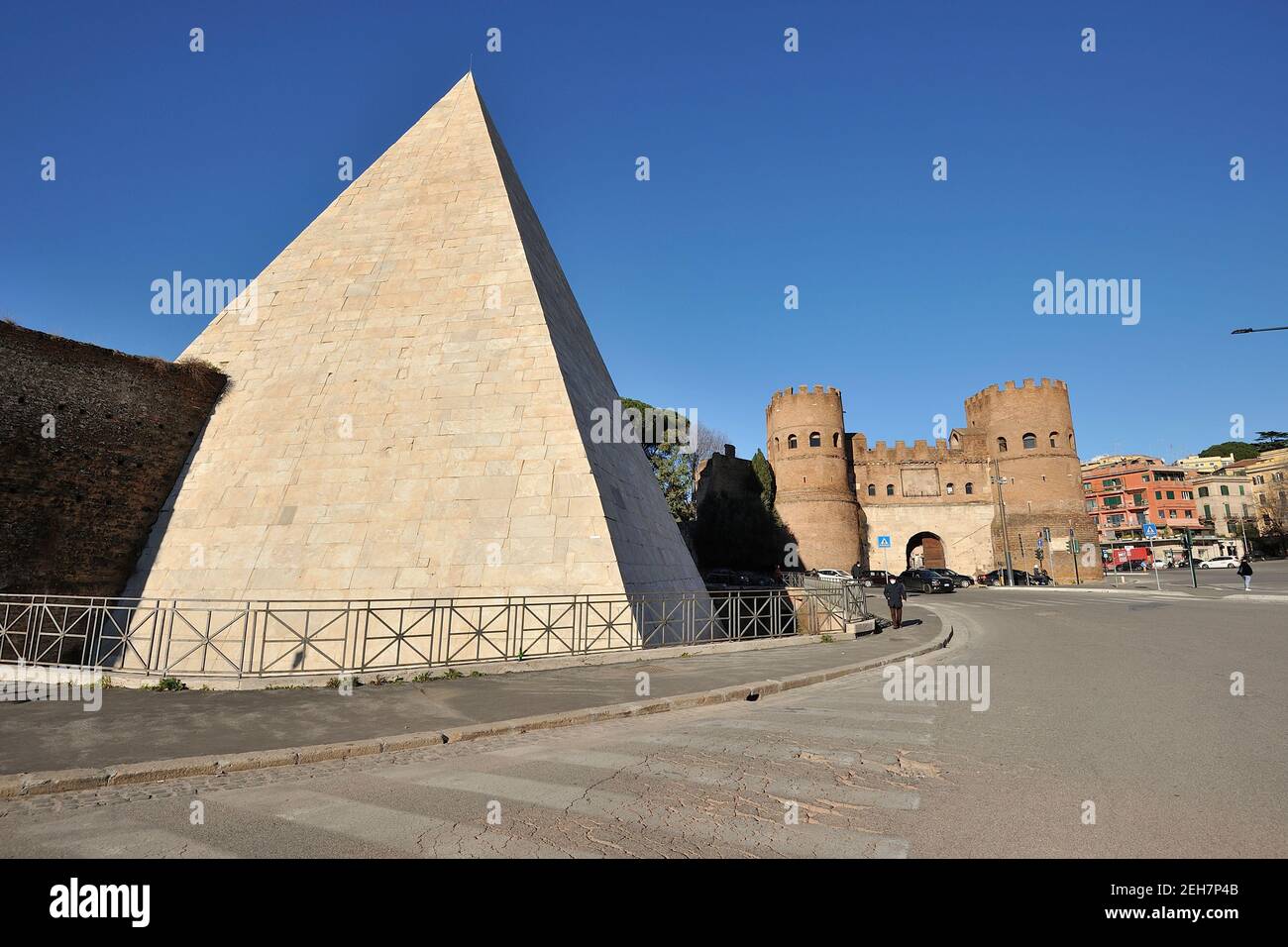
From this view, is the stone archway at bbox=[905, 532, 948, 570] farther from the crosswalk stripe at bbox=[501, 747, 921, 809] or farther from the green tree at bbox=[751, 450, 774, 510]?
the crosswalk stripe at bbox=[501, 747, 921, 809]

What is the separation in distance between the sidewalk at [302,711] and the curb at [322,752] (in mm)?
114

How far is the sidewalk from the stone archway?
46775 millimetres

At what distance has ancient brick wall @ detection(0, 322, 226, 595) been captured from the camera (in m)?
11.6

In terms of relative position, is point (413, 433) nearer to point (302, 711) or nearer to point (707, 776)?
point (302, 711)

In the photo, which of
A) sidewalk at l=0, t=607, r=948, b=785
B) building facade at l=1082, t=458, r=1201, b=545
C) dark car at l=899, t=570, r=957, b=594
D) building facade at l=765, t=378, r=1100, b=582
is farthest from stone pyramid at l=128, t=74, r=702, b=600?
building facade at l=1082, t=458, r=1201, b=545

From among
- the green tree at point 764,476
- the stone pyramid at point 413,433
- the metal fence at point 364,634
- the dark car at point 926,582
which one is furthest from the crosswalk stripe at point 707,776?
the green tree at point 764,476

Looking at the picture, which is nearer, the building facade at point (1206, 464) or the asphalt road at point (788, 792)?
the asphalt road at point (788, 792)

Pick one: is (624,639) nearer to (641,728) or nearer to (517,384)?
(641,728)

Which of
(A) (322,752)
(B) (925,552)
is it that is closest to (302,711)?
(A) (322,752)

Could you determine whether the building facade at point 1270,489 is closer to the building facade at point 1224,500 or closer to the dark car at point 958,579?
the building facade at point 1224,500

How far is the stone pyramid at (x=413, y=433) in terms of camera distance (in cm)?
1066

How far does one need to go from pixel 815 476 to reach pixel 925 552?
13.6 metres
